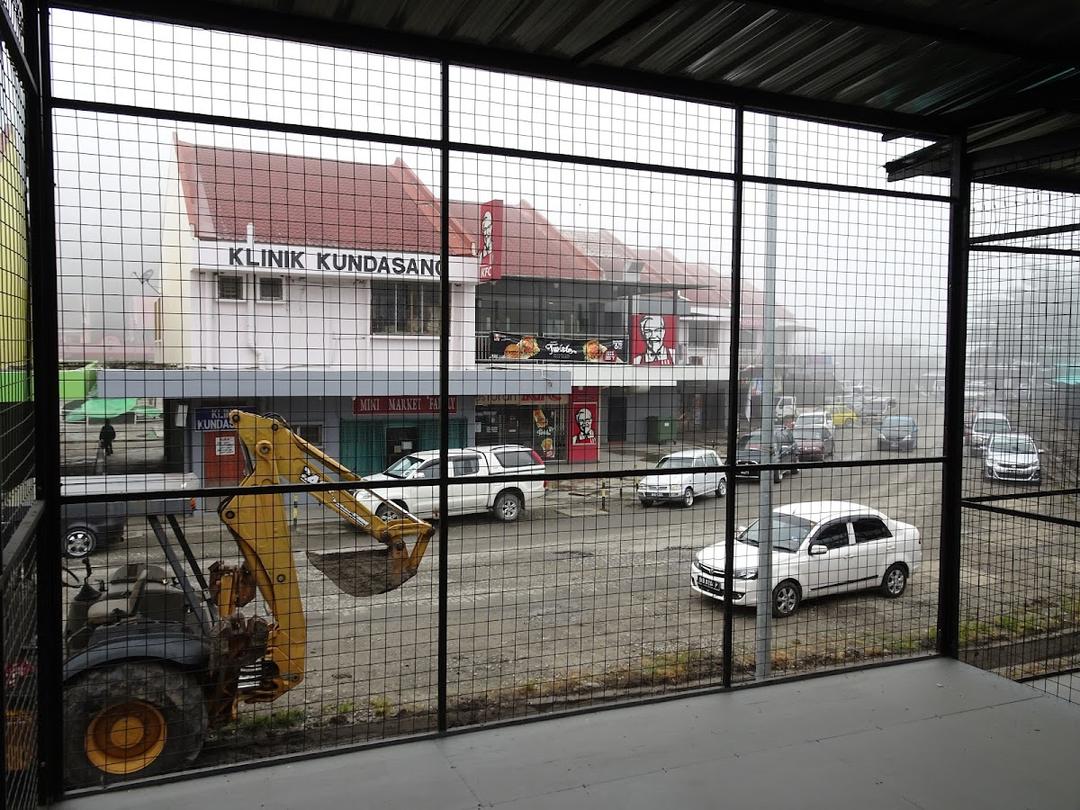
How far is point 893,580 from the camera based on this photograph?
7.42 metres

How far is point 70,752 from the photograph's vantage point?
363 cm

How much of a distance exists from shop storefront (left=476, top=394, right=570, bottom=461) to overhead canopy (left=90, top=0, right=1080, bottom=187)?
8.28 feet

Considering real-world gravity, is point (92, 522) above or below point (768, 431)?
below

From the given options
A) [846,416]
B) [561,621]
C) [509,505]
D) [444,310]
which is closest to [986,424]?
[846,416]

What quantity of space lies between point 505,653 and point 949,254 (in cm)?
474

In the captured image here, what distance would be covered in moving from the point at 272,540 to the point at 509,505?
2980 millimetres

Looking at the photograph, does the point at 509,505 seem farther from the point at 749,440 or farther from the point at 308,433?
the point at 749,440

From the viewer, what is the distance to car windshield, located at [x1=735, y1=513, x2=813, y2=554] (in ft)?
23.0

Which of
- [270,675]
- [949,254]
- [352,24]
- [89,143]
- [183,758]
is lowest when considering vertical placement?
[183,758]

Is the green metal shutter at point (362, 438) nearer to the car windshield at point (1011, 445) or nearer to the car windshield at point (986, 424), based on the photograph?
the car windshield at point (986, 424)

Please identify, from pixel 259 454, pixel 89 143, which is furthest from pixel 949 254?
pixel 89 143

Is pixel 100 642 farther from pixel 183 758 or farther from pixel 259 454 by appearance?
pixel 259 454

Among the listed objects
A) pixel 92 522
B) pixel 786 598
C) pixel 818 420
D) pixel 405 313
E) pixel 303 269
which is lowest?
pixel 786 598

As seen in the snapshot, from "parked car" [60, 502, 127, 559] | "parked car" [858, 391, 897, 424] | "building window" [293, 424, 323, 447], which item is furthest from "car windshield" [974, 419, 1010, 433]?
"parked car" [60, 502, 127, 559]
